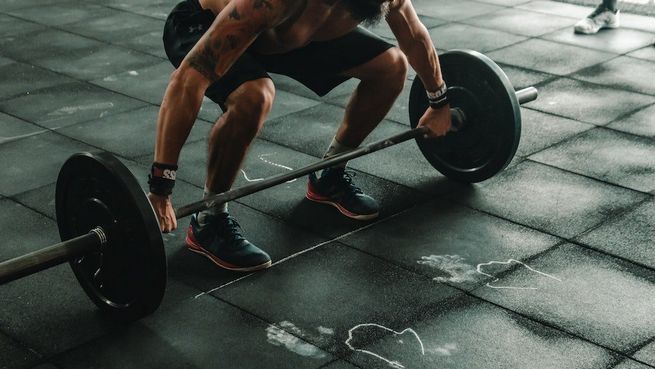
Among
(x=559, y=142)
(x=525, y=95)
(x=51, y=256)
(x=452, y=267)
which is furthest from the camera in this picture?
(x=559, y=142)

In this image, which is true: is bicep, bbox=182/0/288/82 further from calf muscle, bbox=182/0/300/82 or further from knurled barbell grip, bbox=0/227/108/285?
knurled barbell grip, bbox=0/227/108/285

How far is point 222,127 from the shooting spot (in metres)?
2.85

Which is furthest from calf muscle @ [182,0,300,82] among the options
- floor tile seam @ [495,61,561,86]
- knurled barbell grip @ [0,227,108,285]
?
floor tile seam @ [495,61,561,86]

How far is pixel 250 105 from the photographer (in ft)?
9.15

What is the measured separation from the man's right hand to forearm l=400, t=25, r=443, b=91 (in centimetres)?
104

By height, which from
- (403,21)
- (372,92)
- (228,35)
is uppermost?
(228,35)

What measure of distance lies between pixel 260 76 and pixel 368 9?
37 cm

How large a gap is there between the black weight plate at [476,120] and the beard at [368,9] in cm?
69

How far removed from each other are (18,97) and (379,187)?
207cm

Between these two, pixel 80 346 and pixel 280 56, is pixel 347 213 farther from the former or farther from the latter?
pixel 80 346

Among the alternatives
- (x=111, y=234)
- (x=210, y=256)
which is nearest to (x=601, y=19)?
(x=210, y=256)

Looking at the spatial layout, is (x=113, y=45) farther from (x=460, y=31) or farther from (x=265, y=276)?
(x=265, y=276)

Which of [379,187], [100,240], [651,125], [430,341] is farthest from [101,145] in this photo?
[651,125]

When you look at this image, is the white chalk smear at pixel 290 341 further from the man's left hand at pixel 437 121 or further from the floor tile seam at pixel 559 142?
the floor tile seam at pixel 559 142
